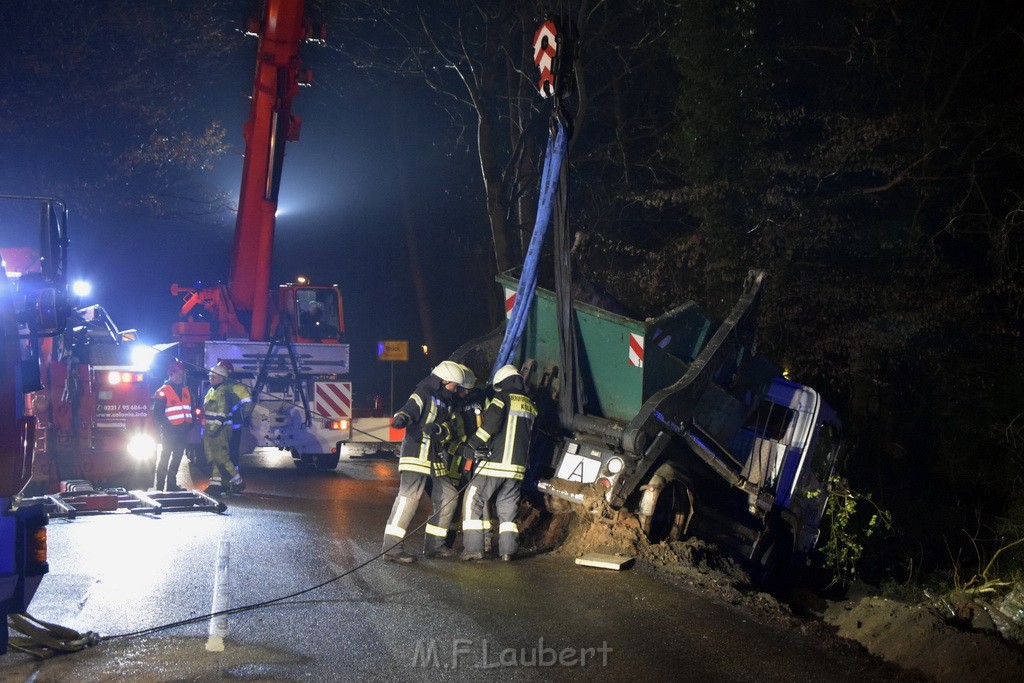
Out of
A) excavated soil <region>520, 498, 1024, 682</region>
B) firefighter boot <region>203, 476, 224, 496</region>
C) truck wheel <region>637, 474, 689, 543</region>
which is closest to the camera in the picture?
excavated soil <region>520, 498, 1024, 682</region>

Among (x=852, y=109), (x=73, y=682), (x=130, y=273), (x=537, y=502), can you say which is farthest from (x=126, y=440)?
(x=130, y=273)

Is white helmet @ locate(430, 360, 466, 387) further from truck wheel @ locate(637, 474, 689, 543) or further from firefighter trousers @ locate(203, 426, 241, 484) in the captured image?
firefighter trousers @ locate(203, 426, 241, 484)

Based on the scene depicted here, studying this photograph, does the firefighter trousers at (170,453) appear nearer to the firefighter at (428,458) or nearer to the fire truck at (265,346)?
the fire truck at (265,346)

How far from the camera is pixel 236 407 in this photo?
12.6 metres

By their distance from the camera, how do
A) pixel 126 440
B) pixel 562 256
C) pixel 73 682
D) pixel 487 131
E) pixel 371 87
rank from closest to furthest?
pixel 73 682, pixel 562 256, pixel 126 440, pixel 487 131, pixel 371 87

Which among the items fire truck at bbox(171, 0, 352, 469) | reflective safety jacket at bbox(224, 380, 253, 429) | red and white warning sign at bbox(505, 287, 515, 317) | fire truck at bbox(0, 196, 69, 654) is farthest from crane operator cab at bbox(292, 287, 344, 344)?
fire truck at bbox(0, 196, 69, 654)

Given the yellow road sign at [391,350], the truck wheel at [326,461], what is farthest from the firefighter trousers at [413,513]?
the yellow road sign at [391,350]

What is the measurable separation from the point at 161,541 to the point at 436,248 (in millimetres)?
23930

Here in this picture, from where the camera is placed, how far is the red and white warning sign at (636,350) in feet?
27.2

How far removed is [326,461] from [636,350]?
7749mm

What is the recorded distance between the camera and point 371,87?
2897cm

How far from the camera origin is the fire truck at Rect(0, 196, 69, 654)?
4.64 meters

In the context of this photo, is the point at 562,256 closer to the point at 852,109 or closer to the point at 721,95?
the point at 721,95

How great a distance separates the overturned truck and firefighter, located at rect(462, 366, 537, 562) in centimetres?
44
